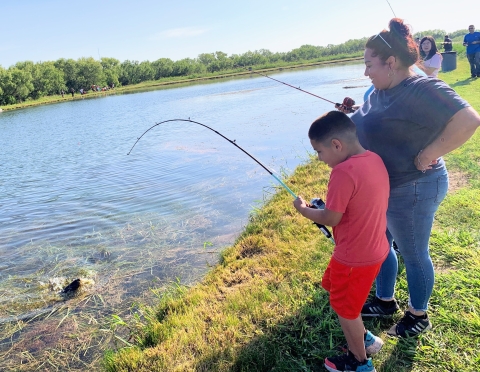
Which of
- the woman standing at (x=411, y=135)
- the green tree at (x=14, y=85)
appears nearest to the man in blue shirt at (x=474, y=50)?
the woman standing at (x=411, y=135)

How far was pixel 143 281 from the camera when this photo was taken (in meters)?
4.79

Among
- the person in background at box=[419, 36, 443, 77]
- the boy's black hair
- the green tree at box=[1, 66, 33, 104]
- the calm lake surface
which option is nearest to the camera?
the boy's black hair

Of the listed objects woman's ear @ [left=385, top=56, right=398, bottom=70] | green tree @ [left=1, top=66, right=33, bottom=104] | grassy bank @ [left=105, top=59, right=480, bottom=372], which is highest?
green tree @ [left=1, top=66, right=33, bottom=104]

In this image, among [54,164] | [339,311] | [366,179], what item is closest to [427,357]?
[339,311]

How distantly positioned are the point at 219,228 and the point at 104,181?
4971 millimetres

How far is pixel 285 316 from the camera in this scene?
9.96 ft

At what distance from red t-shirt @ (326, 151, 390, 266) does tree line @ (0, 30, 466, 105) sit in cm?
4835

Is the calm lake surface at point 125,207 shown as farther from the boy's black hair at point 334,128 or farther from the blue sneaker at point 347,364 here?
the boy's black hair at point 334,128

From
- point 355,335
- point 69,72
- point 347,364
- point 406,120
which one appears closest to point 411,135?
point 406,120

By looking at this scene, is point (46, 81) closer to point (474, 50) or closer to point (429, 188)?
point (474, 50)

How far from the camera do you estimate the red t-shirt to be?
2027 mm

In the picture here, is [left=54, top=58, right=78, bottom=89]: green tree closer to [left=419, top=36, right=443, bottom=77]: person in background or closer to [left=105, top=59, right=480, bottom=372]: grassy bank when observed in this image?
[left=419, top=36, right=443, bottom=77]: person in background

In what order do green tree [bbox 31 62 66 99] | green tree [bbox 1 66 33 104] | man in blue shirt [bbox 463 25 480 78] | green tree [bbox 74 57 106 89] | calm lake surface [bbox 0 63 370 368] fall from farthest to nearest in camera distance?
green tree [bbox 74 57 106 89]
green tree [bbox 31 62 66 99]
green tree [bbox 1 66 33 104]
man in blue shirt [bbox 463 25 480 78]
calm lake surface [bbox 0 63 370 368]

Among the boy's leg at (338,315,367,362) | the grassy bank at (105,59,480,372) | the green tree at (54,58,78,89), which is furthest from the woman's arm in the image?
the green tree at (54,58,78,89)
